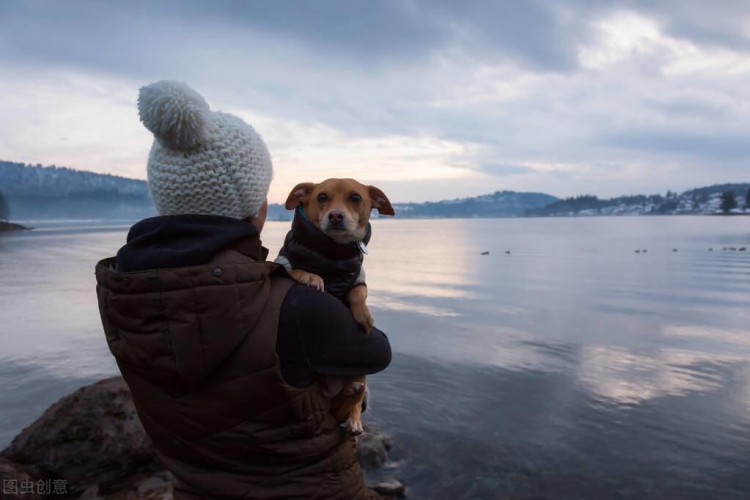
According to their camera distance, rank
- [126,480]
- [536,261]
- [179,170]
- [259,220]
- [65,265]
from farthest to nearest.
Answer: [536,261]
[65,265]
[126,480]
[259,220]
[179,170]

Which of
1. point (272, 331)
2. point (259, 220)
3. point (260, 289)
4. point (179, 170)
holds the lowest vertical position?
point (272, 331)

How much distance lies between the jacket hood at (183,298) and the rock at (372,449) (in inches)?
265

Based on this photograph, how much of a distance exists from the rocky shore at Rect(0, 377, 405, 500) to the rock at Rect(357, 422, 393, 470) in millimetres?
764

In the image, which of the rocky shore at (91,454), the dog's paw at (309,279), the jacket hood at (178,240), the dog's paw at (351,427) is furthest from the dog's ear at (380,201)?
the rocky shore at (91,454)

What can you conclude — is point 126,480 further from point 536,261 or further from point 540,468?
point 536,261

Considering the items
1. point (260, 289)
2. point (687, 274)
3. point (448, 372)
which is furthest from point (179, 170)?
point (687, 274)

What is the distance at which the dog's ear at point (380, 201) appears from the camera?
4109 millimetres

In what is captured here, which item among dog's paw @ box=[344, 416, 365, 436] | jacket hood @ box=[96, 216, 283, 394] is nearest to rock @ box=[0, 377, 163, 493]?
dog's paw @ box=[344, 416, 365, 436]

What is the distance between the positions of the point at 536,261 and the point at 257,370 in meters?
47.0

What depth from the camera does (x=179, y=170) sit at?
2.17 m

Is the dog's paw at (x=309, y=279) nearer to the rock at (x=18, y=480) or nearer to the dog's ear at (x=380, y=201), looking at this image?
the dog's ear at (x=380, y=201)

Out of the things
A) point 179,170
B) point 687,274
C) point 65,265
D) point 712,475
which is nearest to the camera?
point 179,170

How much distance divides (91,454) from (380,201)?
5685 millimetres

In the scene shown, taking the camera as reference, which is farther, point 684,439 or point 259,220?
point 684,439
